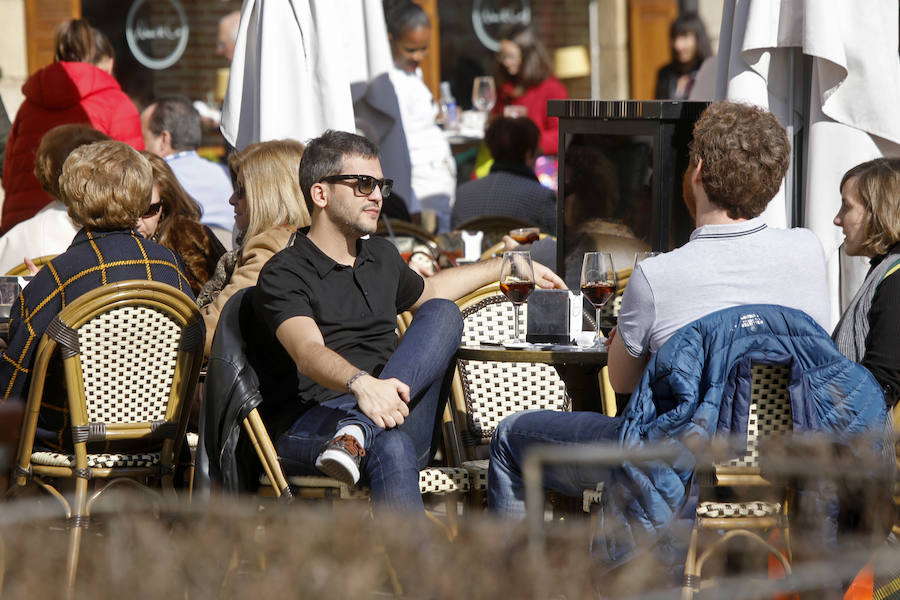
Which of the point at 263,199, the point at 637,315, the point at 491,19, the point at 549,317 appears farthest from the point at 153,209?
the point at 491,19

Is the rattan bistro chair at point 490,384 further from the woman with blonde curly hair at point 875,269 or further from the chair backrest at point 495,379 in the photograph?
the woman with blonde curly hair at point 875,269

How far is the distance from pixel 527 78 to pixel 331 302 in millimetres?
6184

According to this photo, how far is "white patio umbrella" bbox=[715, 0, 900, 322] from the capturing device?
13.6ft

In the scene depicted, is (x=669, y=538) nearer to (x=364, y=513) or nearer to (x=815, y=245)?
(x=364, y=513)

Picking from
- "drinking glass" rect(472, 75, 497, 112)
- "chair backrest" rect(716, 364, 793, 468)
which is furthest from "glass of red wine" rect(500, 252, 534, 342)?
"drinking glass" rect(472, 75, 497, 112)

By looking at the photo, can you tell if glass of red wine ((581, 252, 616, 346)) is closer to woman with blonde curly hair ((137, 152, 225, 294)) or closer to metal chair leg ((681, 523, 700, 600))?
woman with blonde curly hair ((137, 152, 225, 294))

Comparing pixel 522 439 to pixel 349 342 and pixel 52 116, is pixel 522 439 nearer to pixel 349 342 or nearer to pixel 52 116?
pixel 349 342

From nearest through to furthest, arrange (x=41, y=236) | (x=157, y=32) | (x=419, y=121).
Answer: (x=41, y=236)
(x=419, y=121)
(x=157, y=32)

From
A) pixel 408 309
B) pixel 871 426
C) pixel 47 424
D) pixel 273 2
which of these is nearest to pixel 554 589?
pixel 871 426

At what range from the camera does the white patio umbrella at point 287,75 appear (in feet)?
16.8

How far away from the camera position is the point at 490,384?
4.09 metres

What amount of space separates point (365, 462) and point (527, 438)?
0.43 metres

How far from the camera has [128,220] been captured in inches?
155

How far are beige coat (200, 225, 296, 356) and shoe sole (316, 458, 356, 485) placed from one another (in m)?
0.93
